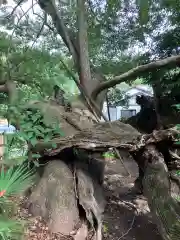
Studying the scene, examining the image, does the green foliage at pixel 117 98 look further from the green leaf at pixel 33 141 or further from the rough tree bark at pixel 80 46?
the green leaf at pixel 33 141

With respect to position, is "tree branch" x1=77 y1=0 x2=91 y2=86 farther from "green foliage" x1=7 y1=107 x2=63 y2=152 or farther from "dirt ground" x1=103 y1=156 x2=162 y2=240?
"dirt ground" x1=103 y1=156 x2=162 y2=240

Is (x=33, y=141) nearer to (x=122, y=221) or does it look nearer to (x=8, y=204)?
(x=8, y=204)

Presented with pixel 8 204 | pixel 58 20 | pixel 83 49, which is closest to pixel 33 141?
pixel 8 204

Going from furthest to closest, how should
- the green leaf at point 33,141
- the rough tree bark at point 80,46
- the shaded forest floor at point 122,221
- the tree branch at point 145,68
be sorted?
the rough tree bark at point 80,46
the tree branch at point 145,68
the green leaf at point 33,141
the shaded forest floor at point 122,221

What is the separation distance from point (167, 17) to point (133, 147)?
18.0ft

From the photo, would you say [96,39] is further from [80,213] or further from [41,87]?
[80,213]

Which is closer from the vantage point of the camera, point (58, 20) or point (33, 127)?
point (33, 127)

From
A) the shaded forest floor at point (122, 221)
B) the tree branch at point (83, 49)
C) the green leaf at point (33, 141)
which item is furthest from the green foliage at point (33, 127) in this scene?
the tree branch at point (83, 49)

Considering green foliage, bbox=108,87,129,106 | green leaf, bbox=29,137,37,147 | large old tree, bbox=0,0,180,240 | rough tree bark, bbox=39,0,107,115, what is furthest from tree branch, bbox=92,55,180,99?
green foliage, bbox=108,87,129,106

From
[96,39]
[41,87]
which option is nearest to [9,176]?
[41,87]

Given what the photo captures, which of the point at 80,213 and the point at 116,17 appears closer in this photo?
the point at 80,213

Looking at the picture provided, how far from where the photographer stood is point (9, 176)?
1.80m

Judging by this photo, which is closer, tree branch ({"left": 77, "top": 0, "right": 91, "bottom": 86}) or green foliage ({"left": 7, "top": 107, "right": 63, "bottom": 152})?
green foliage ({"left": 7, "top": 107, "right": 63, "bottom": 152})

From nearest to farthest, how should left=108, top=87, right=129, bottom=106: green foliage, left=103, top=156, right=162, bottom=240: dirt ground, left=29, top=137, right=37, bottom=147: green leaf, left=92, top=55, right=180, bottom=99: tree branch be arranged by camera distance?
left=29, top=137, right=37, bottom=147: green leaf, left=103, top=156, right=162, bottom=240: dirt ground, left=92, top=55, right=180, bottom=99: tree branch, left=108, top=87, right=129, bottom=106: green foliage
